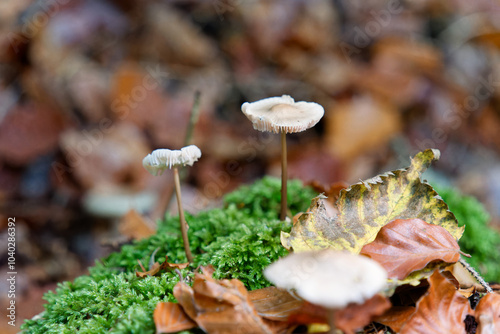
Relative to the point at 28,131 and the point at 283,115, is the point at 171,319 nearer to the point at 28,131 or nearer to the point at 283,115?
the point at 283,115

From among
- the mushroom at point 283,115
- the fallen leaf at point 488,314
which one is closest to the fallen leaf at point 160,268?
the mushroom at point 283,115

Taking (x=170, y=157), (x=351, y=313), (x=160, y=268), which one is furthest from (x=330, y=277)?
(x=160, y=268)

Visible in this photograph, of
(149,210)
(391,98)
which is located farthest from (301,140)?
(149,210)

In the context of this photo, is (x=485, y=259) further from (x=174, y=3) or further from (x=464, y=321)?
(x=174, y=3)

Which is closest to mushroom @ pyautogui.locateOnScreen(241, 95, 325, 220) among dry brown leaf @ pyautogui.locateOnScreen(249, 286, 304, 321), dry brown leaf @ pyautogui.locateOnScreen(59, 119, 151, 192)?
dry brown leaf @ pyautogui.locateOnScreen(249, 286, 304, 321)

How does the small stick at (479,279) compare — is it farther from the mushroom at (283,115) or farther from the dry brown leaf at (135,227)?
the dry brown leaf at (135,227)
